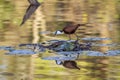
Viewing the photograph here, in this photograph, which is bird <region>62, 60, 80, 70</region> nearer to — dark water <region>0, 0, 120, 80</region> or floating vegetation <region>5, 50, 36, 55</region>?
dark water <region>0, 0, 120, 80</region>

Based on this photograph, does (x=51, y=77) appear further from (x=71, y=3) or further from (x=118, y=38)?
(x=71, y=3)

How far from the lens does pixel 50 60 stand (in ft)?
18.8

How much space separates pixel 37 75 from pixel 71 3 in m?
6.90

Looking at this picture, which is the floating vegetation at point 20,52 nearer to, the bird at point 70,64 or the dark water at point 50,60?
the dark water at point 50,60

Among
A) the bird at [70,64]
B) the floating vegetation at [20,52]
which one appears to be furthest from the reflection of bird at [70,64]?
the floating vegetation at [20,52]

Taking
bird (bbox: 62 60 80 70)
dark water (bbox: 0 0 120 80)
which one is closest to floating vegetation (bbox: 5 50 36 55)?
dark water (bbox: 0 0 120 80)

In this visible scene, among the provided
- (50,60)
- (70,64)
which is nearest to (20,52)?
(50,60)

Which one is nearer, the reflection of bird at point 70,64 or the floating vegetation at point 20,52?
the reflection of bird at point 70,64

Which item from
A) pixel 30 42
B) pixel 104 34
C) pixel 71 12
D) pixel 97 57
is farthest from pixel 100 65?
pixel 71 12

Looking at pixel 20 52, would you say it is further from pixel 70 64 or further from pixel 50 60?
pixel 70 64

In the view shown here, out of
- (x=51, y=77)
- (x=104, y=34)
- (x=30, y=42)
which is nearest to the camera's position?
(x=51, y=77)

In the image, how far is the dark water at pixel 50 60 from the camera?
16.5 ft

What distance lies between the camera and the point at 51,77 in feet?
16.3

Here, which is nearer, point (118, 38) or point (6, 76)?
point (6, 76)
